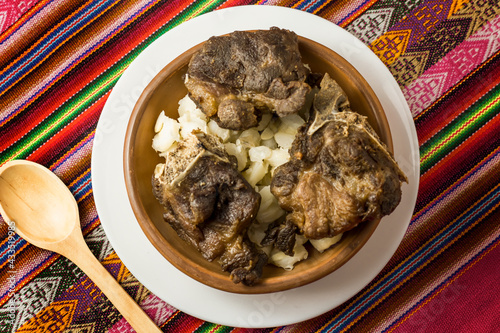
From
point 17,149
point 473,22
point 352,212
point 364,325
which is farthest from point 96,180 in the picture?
point 473,22

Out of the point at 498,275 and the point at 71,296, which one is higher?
the point at 71,296

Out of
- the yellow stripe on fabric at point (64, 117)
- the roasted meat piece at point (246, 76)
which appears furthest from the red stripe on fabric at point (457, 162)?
the yellow stripe on fabric at point (64, 117)

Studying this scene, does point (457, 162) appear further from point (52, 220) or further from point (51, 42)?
point (51, 42)

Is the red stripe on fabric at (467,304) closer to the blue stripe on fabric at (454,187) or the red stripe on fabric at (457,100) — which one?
the blue stripe on fabric at (454,187)

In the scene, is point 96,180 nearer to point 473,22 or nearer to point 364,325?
point 364,325

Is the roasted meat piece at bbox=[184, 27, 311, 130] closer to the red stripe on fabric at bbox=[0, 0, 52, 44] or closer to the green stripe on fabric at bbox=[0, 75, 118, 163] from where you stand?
the green stripe on fabric at bbox=[0, 75, 118, 163]

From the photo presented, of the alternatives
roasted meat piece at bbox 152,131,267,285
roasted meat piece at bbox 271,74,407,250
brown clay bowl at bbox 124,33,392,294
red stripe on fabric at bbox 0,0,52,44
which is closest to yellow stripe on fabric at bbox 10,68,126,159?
red stripe on fabric at bbox 0,0,52,44
